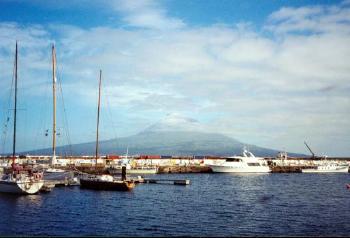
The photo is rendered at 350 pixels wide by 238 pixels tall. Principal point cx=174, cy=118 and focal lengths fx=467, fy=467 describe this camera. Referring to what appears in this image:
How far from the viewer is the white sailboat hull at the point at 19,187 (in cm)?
4384

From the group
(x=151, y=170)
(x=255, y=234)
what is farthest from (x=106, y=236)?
(x=151, y=170)

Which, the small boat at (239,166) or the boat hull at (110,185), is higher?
the small boat at (239,166)

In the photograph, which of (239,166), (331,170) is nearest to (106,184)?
(239,166)

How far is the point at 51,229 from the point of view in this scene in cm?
2881

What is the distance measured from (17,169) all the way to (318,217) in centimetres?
3178

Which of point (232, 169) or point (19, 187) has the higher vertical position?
point (232, 169)

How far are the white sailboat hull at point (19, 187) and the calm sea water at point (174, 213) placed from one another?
2.85 ft

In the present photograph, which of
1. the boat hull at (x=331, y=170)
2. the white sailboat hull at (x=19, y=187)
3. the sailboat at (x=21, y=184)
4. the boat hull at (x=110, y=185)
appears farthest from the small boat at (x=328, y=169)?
the white sailboat hull at (x=19, y=187)

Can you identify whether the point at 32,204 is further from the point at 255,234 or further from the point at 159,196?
the point at 255,234

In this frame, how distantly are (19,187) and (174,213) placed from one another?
16.5 meters

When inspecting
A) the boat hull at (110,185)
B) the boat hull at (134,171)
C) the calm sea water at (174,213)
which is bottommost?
the calm sea water at (174,213)

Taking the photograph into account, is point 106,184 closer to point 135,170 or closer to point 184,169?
point 135,170

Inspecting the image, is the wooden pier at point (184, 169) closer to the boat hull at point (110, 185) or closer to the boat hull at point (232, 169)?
the boat hull at point (232, 169)

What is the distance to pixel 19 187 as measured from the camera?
1725 inches
